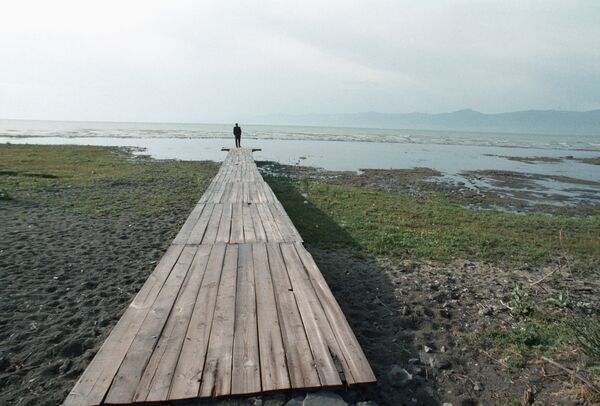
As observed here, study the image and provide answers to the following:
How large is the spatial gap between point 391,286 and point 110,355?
4104 mm

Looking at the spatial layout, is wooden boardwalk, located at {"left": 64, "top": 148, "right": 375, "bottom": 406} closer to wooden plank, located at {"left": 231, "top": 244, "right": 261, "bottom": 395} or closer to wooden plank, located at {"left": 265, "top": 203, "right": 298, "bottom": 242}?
wooden plank, located at {"left": 231, "top": 244, "right": 261, "bottom": 395}

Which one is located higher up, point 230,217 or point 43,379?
point 230,217

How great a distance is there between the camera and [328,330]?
315cm

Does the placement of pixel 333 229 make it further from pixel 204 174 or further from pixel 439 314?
pixel 204 174

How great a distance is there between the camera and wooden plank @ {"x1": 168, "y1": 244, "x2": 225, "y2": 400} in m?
2.40

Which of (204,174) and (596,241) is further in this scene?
(204,174)

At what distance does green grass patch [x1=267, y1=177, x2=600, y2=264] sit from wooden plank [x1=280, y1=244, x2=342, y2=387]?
129 inches

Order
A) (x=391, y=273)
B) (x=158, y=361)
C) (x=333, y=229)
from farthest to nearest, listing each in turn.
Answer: (x=333, y=229) → (x=391, y=273) → (x=158, y=361)

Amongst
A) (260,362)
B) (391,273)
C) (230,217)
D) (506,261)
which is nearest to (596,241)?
(506,261)

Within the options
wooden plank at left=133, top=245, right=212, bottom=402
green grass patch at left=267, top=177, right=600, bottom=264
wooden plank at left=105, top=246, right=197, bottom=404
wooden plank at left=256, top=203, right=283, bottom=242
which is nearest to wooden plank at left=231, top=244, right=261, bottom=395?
wooden plank at left=133, top=245, right=212, bottom=402

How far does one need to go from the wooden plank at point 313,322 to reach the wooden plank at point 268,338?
25 cm

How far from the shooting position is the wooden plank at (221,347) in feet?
7.95

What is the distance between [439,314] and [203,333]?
320cm

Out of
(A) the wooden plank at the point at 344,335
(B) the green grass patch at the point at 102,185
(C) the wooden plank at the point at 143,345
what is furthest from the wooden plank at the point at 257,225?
(B) the green grass patch at the point at 102,185
